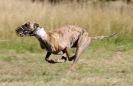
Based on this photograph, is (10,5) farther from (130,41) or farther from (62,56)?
(62,56)

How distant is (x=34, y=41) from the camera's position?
47.0 feet

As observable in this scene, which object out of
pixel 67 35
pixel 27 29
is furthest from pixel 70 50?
pixel 27 29

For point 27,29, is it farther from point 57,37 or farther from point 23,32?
point 57,37

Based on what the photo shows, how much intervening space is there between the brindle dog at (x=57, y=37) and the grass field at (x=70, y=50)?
481 mm

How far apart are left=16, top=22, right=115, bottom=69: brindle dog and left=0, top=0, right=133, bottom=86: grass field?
481 millimetres

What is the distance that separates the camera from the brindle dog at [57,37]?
30.5 feet

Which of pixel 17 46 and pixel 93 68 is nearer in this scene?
pixel 93 68

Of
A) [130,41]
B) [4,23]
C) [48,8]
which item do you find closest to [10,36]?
[4,23]

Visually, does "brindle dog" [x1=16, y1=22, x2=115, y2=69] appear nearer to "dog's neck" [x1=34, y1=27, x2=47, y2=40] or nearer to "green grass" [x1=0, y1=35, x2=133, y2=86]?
"dog's neck" [x1=34, y1=27, x2=47, y2=40]

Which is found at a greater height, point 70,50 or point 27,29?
point 27,29

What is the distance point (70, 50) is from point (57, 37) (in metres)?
3.86

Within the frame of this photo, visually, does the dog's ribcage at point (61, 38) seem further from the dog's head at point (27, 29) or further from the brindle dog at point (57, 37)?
the dog's head at point (27, 29)

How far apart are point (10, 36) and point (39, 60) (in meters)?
2.65

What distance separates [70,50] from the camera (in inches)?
534
